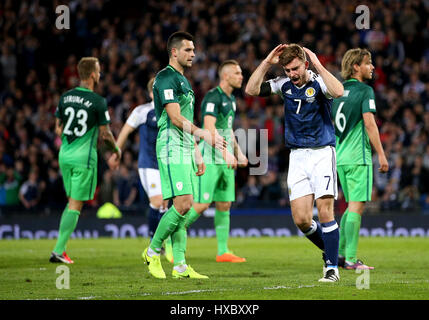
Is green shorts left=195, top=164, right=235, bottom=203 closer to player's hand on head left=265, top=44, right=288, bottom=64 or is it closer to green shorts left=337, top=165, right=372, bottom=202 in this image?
green shorts left=337, top=165, right=372, bottom=202

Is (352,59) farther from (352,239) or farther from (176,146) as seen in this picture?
(176,146)

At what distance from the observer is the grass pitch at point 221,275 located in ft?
23.2

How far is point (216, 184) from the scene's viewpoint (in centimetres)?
1166

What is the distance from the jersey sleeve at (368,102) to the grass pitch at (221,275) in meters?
2.03

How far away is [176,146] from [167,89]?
25.5 inches

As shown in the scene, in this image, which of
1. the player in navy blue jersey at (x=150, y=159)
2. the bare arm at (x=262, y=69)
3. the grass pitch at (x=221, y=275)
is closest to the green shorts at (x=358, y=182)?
the grass pitch at (x=221, y=275)

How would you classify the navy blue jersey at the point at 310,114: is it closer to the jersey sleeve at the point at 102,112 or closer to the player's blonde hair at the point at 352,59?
the player's blonde hair at the point at 352,59

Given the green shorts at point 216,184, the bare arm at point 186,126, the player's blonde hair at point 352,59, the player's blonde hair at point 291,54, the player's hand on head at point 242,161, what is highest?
the player's blonde hair at point 352,59

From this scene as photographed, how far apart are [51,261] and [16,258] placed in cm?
103

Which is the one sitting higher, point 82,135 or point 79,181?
point 82,135

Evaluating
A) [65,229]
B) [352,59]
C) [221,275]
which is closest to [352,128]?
→ [352,59]

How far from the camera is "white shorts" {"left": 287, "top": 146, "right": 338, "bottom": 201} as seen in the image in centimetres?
812

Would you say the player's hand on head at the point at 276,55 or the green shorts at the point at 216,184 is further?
the green shorts at the point at 216,184

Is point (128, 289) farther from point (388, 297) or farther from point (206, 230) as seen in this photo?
point (206, 230)
